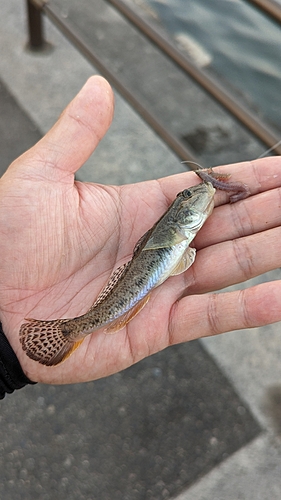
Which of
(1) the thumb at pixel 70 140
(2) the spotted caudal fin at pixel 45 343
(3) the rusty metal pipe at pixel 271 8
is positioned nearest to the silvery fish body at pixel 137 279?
(2) the spotted caudal fin at pixel 45 343

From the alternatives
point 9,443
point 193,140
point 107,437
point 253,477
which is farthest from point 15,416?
point 193,140

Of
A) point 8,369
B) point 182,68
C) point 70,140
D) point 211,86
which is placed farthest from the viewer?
point 182,68

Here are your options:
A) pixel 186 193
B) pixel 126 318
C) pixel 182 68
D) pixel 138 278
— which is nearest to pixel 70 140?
pixel 186 193

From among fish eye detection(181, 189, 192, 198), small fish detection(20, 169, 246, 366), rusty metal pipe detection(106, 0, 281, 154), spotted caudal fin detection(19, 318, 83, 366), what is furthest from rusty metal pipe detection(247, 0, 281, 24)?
spotted caudal fin detection(19, 318, 83, 366)

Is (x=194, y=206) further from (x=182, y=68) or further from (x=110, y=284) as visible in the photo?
(x=182, y=68)

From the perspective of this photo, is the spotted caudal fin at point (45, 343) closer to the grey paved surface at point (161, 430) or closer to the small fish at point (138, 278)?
the small fish at point (138, 278)

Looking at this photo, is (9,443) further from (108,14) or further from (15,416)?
(108,14)
